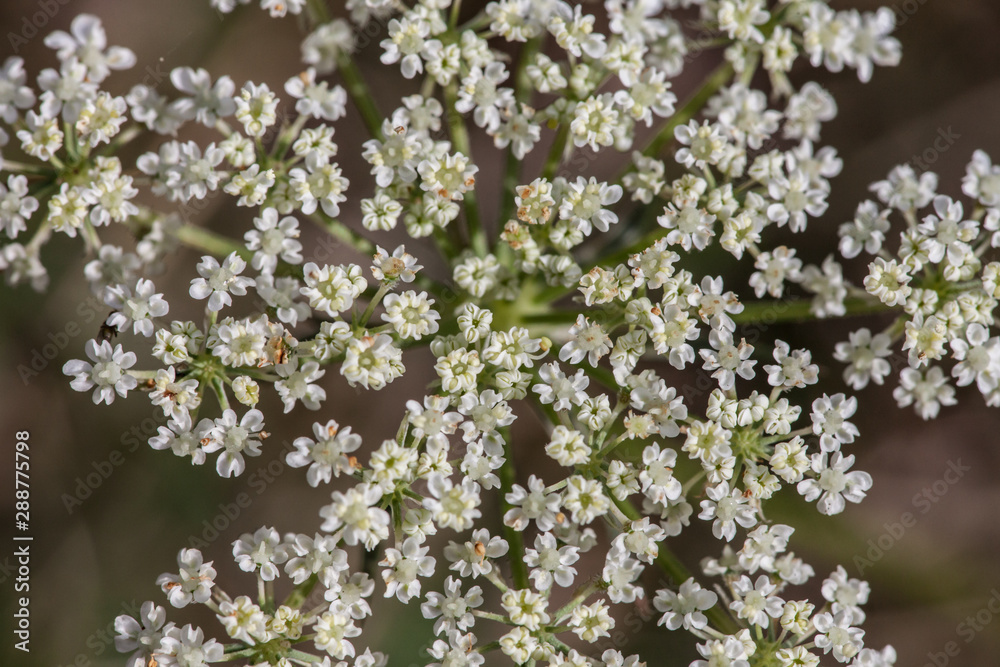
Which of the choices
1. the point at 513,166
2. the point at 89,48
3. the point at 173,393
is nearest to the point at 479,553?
the point at 173,393

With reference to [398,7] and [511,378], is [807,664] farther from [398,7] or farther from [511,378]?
[398,7]

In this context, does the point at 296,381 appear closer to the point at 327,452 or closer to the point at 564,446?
the point at 327,452

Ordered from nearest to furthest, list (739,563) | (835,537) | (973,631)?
(739,563) < (835,537) < (973,631)

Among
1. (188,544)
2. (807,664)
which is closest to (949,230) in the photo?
(807,664)

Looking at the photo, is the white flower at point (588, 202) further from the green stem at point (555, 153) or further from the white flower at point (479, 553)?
the white flower at point (479, 553)

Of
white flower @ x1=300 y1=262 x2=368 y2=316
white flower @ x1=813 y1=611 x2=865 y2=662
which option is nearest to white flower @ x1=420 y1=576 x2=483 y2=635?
white flower @ x1=300 y1=262 x2=368 y2=316

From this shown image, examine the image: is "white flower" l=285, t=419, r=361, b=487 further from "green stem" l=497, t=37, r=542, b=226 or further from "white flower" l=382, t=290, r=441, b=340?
"green stem" l=497, t=37, r=542, b=226
